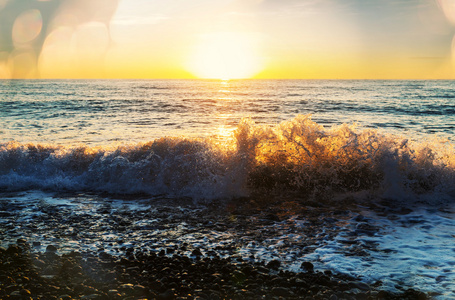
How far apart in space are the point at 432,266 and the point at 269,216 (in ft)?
10.3

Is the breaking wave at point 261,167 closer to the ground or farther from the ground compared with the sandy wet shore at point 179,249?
farther from the ground

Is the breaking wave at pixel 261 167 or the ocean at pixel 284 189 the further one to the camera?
the breaking wave at pixel 261 167

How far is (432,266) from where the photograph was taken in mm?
4832

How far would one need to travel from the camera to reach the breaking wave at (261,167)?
362 inches

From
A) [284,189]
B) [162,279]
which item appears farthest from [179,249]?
[284,189]

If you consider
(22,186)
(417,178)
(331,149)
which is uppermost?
(331,149)

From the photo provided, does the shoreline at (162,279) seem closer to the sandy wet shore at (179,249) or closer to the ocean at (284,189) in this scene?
the sandy wet shore at (179,249)

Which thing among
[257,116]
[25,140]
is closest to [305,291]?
[25,140]

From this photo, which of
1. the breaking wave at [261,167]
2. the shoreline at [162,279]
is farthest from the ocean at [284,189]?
the shoreline at [162,279]

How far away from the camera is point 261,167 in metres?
9.96

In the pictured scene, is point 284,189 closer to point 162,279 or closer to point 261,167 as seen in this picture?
point 261,167

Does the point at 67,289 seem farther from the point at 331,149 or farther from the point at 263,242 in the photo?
the point at 331,149

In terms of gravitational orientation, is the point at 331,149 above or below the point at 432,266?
above

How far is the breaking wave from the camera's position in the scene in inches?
362
